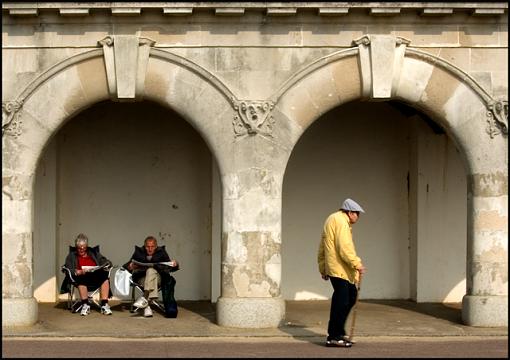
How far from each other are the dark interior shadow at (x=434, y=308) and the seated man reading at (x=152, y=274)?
11.2 ft

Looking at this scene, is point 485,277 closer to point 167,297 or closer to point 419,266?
point 419,266

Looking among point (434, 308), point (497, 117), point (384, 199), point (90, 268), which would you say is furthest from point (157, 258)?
point (497, 117)

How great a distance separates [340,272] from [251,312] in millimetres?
1819

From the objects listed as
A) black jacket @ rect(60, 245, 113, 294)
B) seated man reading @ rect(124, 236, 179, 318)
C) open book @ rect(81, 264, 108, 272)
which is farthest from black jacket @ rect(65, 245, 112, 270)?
seated man reading @ rect(124, 236, 179, 318)

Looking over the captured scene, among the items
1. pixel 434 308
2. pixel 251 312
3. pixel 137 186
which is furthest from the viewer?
pixel 137 186

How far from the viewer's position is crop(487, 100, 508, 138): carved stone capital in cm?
1467

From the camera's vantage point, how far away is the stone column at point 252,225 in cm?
1454

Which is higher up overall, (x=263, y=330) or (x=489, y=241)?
(x=489, y=241)

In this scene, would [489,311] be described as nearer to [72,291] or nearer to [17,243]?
[72,291]

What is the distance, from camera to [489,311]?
14.5 meters

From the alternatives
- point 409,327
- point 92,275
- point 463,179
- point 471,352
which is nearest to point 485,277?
point 409,327

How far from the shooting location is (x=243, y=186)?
14.6m

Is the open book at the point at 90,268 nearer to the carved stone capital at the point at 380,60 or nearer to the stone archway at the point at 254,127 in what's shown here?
the stone archway at the point at 254,127

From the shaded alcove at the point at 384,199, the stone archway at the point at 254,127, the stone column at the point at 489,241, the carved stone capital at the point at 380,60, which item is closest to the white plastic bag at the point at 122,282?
the stone archway at the point at 254,127
